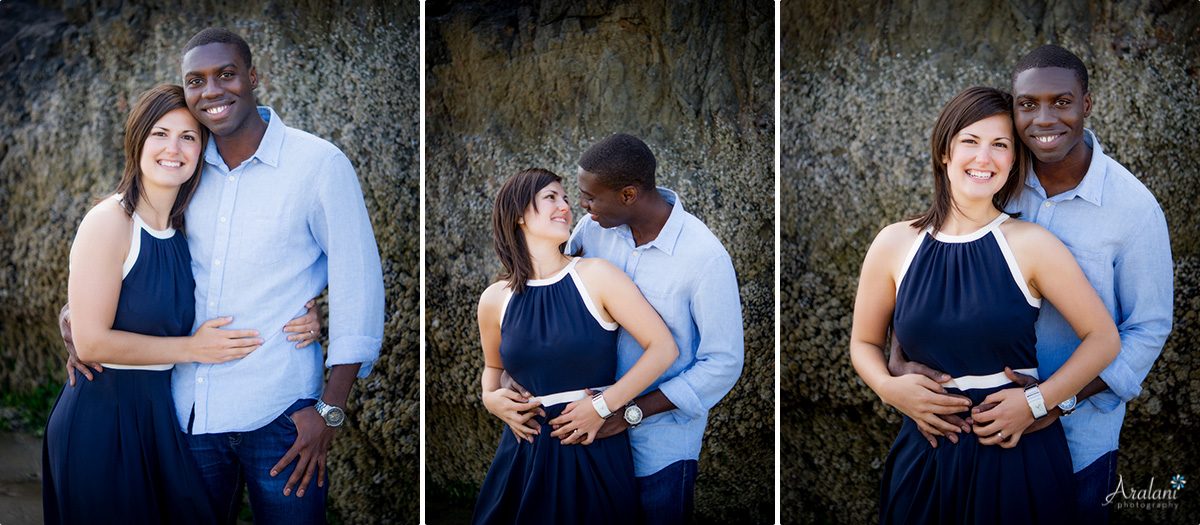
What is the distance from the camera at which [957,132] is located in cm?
270

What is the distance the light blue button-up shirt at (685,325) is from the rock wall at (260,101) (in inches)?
35.7

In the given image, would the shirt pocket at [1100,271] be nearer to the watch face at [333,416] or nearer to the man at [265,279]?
the man at [265,279]

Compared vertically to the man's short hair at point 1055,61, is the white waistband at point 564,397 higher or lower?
lower

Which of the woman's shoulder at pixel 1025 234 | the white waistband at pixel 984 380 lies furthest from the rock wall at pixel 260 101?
the woman's shoulder at pixel 1025 234

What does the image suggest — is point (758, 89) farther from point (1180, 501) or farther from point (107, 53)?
point (107, 53)


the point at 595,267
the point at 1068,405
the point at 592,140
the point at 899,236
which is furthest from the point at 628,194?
the point at 1068,405

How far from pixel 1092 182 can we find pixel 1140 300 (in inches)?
14.2

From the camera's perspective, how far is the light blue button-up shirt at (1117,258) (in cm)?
268

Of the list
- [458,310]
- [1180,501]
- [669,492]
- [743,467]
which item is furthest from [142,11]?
[1180,501]

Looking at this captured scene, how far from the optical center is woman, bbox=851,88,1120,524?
261 cm

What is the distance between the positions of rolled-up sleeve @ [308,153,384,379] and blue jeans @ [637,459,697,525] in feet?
3.15

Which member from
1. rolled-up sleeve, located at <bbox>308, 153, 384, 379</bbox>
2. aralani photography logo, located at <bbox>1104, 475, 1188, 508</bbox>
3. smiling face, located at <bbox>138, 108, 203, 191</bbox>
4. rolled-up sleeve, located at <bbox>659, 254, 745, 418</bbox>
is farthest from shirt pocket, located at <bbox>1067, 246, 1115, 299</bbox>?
smiling face, located at <bbox>138, 108, 203, 191</bbox>

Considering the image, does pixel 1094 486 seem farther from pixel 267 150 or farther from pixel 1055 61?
pixel 267 150

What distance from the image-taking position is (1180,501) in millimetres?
3129
